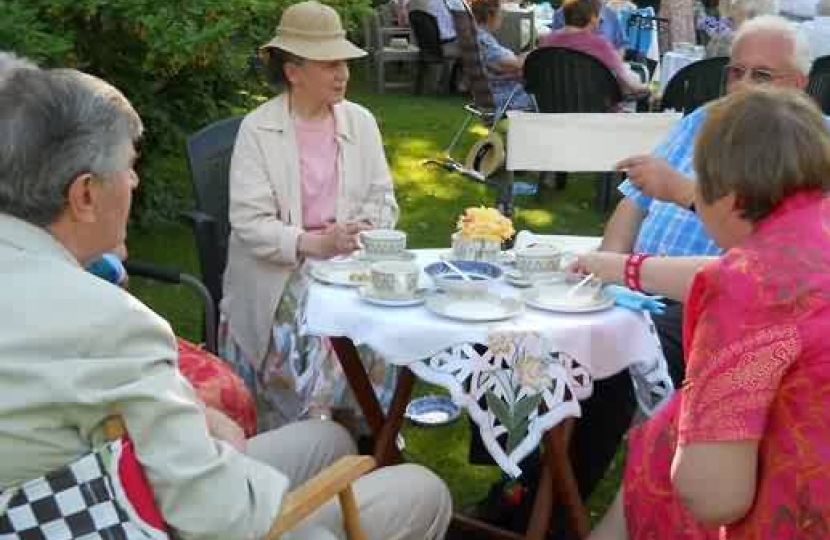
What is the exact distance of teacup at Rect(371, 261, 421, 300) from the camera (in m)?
2.57

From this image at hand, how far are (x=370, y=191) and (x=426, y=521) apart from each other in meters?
1.75

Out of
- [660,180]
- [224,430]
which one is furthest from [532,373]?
[660,180]

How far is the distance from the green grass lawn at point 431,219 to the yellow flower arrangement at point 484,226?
0.99 metres

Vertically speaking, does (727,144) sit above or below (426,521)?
above

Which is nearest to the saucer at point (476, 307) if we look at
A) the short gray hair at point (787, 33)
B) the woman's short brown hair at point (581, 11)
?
the short gray hair at point (787, 33)

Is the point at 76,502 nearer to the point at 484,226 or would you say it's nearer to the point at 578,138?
the point at 484,226

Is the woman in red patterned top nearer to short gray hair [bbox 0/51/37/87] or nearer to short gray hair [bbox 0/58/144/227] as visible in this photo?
short gray hair [bbox 0/58/144/227]

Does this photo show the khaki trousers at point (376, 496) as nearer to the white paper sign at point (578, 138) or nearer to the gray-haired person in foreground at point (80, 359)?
the gray-haired person in foreground at point (80, 359)

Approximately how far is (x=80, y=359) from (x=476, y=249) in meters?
1.60

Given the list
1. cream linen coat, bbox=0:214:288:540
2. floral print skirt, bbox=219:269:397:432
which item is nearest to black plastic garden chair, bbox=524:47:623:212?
floral print skirt, bbox=219:269:397:432

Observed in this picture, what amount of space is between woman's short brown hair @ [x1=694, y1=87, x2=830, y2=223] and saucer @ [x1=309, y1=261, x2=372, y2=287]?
1.13 meters

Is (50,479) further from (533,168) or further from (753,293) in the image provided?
(533,168)

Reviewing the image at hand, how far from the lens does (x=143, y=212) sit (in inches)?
234

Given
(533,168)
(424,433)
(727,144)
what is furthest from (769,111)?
(533,168)
